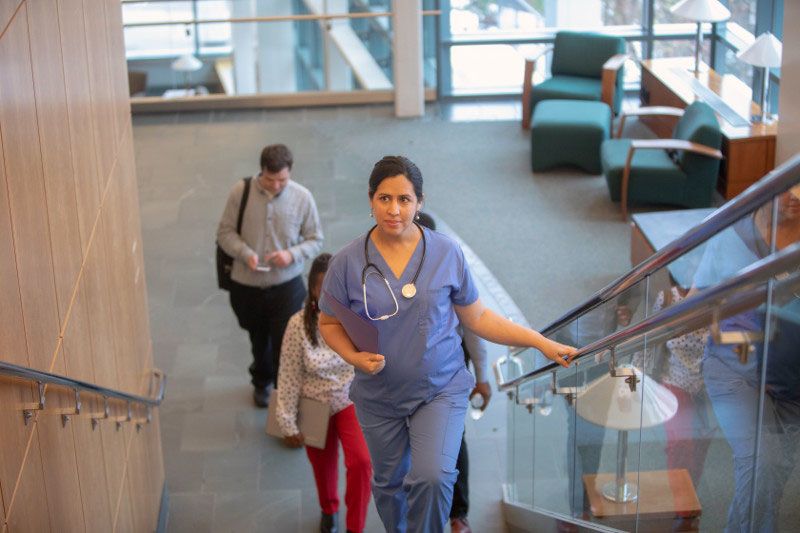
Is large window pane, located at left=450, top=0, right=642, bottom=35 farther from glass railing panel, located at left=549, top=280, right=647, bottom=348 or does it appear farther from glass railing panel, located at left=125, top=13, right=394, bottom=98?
glass railing panel, located at left=549, top=280, right=647, bottom=348

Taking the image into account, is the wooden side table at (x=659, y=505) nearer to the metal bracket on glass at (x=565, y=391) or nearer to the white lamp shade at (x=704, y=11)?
the metal bracket on glass at (x=565, y=391)

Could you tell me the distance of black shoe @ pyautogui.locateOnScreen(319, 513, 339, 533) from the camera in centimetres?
646

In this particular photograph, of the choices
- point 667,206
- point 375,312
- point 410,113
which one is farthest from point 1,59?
point 410,113

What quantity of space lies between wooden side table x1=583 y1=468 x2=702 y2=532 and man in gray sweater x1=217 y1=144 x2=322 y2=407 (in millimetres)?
3004

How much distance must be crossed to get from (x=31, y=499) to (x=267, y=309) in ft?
13.2

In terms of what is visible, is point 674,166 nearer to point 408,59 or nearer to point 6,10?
point 408,59

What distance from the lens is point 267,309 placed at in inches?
296

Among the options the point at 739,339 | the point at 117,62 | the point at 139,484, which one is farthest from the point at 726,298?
the point at 117,62

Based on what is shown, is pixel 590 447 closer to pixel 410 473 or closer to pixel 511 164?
pixel 410 473

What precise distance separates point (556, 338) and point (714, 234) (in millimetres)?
1885

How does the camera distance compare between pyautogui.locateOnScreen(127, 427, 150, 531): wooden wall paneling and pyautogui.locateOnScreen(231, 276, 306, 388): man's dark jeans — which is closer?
pyautogui.locateOnScreen(127, 427, 150, 531): wooden wall paneling

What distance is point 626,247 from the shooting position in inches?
408

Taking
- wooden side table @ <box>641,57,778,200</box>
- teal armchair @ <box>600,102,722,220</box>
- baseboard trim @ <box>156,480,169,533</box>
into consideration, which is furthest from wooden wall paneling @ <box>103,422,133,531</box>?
wooden side table @ <box>641,57,778,200</box>

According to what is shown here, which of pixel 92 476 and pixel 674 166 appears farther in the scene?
pixel 674 166
